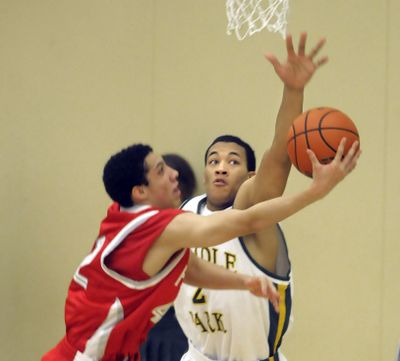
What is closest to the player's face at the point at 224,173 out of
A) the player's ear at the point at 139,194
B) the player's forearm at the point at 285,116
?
the player's forearm at the point at 285,116

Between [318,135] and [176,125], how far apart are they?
2.77 m

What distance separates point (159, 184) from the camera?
→ 11.0 feet

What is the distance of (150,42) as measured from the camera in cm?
596

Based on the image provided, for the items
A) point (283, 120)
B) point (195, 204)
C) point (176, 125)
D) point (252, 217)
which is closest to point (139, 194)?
point (252, 217)

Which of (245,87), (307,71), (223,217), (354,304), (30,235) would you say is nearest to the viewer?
(223,217)

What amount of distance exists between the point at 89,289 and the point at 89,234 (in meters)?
2.91

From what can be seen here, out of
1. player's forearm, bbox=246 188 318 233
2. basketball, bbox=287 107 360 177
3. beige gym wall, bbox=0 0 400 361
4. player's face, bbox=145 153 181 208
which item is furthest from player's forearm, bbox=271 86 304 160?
beige gym wall, bbox=0 0 400 361

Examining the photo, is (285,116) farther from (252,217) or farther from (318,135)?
(252,217)

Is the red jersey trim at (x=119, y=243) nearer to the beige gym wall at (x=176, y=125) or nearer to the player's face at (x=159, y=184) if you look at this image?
the player's face at (x=159, y=184)

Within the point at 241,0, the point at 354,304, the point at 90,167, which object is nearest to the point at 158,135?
the point at 90,167

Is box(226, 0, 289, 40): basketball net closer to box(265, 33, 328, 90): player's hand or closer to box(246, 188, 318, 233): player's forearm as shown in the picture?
box(265, 33, 328, 90): player's hand

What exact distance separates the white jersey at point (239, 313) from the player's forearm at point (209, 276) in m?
0.42

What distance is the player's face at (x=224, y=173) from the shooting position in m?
4.20

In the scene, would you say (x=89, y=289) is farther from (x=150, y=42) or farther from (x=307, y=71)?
(x=150, y=42)
